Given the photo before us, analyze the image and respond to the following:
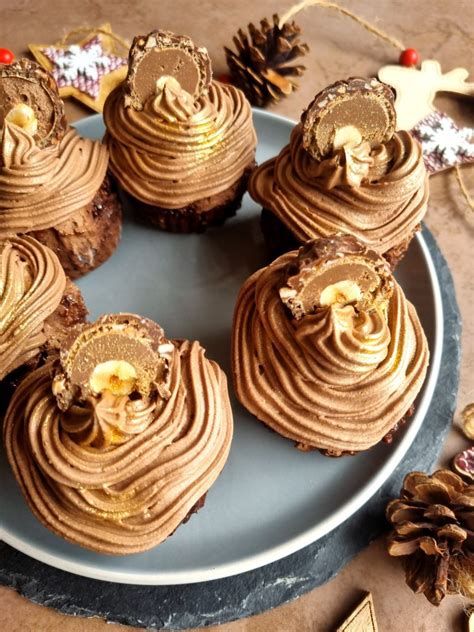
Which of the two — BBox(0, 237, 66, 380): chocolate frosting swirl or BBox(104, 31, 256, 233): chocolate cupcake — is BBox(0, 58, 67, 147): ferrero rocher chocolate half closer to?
BBox(104, 31, 256, 233): chocolate cupcake

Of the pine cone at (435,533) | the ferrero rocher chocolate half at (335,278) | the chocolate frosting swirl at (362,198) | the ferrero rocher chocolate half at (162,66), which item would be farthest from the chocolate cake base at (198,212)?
the pine cone at (435,533)

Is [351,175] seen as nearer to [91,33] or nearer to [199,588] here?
[199,588]

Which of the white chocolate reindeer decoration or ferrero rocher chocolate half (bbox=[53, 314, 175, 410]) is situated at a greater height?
the white chocolate reindeer decoration

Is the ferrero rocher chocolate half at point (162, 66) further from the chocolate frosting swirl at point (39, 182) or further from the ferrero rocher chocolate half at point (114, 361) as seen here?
the ferrero rocher chocolate half at point (114, 361)

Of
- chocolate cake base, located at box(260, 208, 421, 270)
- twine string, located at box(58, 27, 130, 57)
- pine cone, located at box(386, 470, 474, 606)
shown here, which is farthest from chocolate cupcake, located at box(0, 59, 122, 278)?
pine cone, located at box(386, 470, 474, 606)

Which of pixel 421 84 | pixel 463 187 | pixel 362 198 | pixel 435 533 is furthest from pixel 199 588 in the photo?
pixel 421 84

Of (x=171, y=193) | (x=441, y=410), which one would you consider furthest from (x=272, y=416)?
(x=171, y=193)
